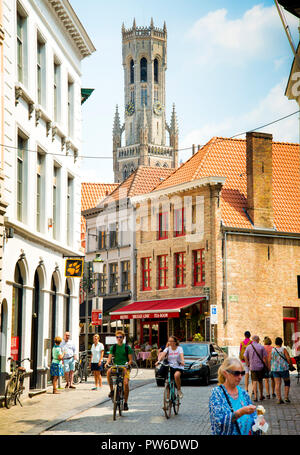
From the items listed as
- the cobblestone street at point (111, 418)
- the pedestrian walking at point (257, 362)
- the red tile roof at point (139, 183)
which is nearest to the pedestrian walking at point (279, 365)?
the cobblestone street at point (111, 418)

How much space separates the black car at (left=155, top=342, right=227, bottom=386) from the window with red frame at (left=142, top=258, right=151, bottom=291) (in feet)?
69.8

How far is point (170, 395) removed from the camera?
52.8ft

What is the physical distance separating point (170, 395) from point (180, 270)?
2933cm

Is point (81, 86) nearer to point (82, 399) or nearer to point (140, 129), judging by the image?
point (82, 399)

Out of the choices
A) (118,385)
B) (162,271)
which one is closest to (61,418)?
(118,385)

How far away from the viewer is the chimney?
44.0m

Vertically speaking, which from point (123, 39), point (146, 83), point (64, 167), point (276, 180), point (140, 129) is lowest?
point (64, 167)

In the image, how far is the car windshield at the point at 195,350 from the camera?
26.0 meters

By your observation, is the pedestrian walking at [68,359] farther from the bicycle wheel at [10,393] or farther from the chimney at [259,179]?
the chimney at [259,179]

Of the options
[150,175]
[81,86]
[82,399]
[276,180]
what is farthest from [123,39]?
[82,399]

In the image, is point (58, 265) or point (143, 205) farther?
point (143, 205)

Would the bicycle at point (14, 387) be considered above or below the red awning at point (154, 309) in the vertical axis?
below

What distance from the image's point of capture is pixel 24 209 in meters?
21.4

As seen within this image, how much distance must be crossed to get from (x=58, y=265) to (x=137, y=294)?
942 inches
